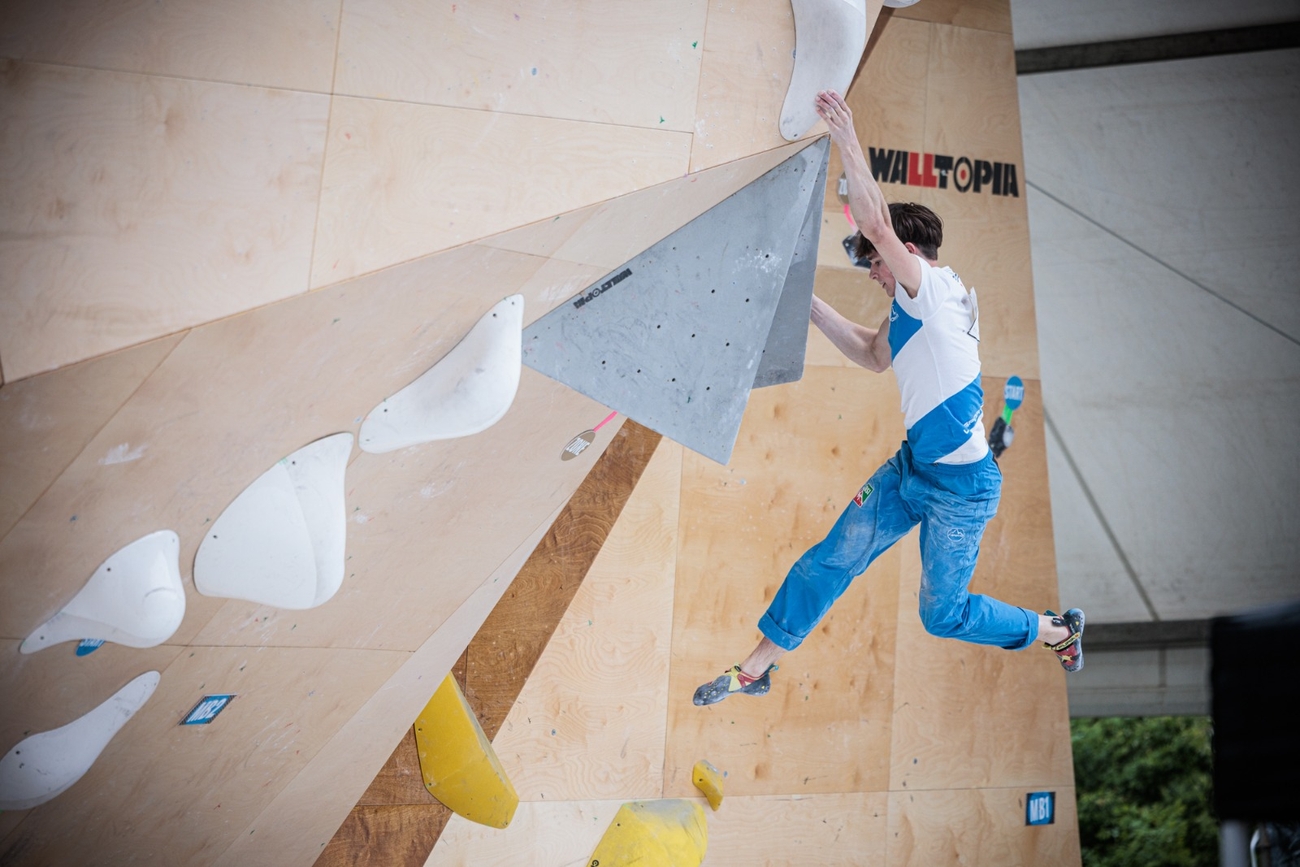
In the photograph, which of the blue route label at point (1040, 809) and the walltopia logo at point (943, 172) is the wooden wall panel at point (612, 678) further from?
the blue route label at point (1040, 809)

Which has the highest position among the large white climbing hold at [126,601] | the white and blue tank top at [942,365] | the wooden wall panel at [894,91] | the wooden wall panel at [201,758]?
the wooden wall panel at [894,91]

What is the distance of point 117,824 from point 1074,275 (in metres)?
4.48

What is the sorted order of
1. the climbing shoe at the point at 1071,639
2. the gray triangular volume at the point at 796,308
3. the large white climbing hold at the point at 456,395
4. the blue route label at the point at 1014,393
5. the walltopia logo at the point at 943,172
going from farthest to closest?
the blue route label at the point at 1014,393
the walltopia logo at the point at 943,172
the climbing shoe at the point at 1071,639
the gray triangular volume at the point at 796,308
the large white climbing hold at the point at 456,395

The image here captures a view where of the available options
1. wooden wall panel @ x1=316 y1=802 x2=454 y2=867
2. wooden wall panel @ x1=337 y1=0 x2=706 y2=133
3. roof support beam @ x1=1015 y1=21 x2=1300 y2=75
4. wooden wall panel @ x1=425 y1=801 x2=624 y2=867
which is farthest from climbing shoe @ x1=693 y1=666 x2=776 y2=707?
roof support beam @ x1=1015 y1=21 x2=1300 y2=75

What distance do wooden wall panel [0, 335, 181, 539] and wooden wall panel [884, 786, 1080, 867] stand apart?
3431 millimetres

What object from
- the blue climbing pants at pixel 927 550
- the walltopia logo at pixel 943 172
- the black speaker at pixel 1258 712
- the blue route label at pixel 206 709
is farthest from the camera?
the walltopia logo at pixel 943 172

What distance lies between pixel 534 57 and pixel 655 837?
2654mm

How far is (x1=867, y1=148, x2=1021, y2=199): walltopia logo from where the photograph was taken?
423 cm

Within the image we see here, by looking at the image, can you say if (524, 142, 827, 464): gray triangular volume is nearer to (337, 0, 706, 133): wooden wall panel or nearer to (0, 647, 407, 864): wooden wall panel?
(337, 0, 706, 133): wooden wall panel

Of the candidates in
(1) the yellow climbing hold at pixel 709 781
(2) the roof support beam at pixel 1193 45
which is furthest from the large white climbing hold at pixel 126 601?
(2) the roof support beam at pixel 1193 45

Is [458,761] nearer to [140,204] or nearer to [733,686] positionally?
[733,686]

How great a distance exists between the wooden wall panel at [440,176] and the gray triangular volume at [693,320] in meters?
0.36

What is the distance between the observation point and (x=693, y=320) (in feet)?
8.48

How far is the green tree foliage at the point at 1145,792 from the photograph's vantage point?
5938 millimetres
